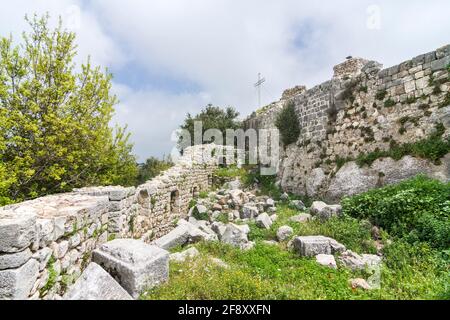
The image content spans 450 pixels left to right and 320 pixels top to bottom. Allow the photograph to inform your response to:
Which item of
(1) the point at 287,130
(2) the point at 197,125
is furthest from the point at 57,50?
(2) the point at 197,125

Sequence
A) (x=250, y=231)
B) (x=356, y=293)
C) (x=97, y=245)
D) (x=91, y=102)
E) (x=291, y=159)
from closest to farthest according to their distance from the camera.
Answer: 1. (x=356, y=293)
2. (x=97, y=245)
3. (x=250, y=231)
4. (x=91, y=102)
5. (x=291, y=159)

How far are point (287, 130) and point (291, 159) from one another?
1488 millimetres

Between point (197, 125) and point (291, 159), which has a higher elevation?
point (197, 125)

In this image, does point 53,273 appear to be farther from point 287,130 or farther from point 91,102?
point 287,130

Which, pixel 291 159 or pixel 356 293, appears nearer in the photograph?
pixel 356 293

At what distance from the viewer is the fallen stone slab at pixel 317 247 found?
533 centimetres

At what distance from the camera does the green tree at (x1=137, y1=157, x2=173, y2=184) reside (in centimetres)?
1988

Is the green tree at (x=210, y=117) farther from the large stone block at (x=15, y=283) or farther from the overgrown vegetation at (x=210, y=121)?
the large stone block at (x=15, y=283)

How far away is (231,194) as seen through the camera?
11.1 metres

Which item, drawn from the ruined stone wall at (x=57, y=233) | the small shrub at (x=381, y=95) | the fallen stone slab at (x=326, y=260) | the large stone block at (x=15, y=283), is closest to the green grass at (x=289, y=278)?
the fallen stone slab at (x=326, y=260)

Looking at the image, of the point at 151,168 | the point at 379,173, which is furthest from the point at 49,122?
the point at 151,168

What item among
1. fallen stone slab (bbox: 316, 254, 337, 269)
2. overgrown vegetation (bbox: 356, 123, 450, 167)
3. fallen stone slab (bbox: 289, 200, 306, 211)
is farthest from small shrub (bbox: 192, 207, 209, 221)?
overgrown vegetation (bbox: 356, 123, 450, 167)

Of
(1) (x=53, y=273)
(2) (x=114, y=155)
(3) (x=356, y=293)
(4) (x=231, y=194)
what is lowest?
(3) (x=356, y=293)

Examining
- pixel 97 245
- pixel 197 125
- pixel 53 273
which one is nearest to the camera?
pixel 53 273
